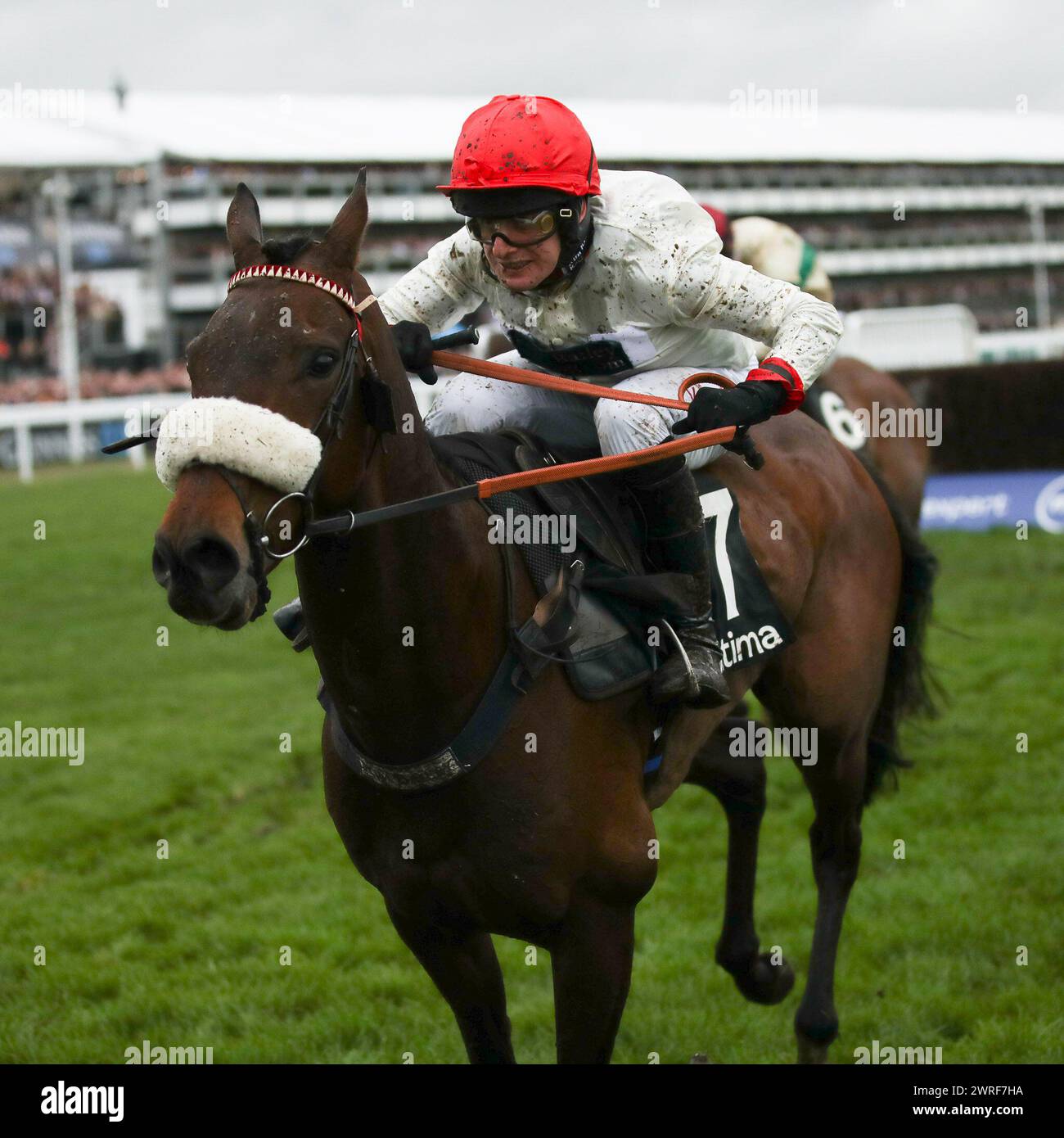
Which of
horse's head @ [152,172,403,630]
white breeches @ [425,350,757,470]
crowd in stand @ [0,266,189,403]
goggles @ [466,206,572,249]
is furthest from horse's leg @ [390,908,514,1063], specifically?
crowd in stand @ [0,266,189,403]

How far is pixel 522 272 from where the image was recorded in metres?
3.03

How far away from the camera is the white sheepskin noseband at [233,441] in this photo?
229 cm

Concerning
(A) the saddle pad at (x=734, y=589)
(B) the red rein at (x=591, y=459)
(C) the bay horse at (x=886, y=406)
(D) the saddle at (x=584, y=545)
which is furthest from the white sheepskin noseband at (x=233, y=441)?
(C) the bay horse at (x=886, y=406)

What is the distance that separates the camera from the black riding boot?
314 centimetres

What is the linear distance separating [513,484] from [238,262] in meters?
0.69

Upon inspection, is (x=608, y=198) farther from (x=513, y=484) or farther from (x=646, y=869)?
(x=646, y=869)

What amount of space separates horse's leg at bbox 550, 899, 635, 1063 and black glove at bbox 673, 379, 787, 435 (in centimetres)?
102

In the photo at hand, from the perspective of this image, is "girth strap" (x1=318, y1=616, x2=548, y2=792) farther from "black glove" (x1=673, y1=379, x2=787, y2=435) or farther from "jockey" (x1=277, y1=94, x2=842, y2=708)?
"black glove" (x1=673, y1=379, x2=787, y2=435)

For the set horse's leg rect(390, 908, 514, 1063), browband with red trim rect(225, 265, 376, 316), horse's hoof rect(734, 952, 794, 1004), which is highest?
browband with red trim rect(225, 265, 376, 316)

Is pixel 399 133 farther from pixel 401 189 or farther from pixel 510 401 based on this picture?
pixel 510 401

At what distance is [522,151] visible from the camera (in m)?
2.87

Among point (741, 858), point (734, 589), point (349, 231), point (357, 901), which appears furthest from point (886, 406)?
point (349, 231)

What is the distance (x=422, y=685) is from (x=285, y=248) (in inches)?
34.5
